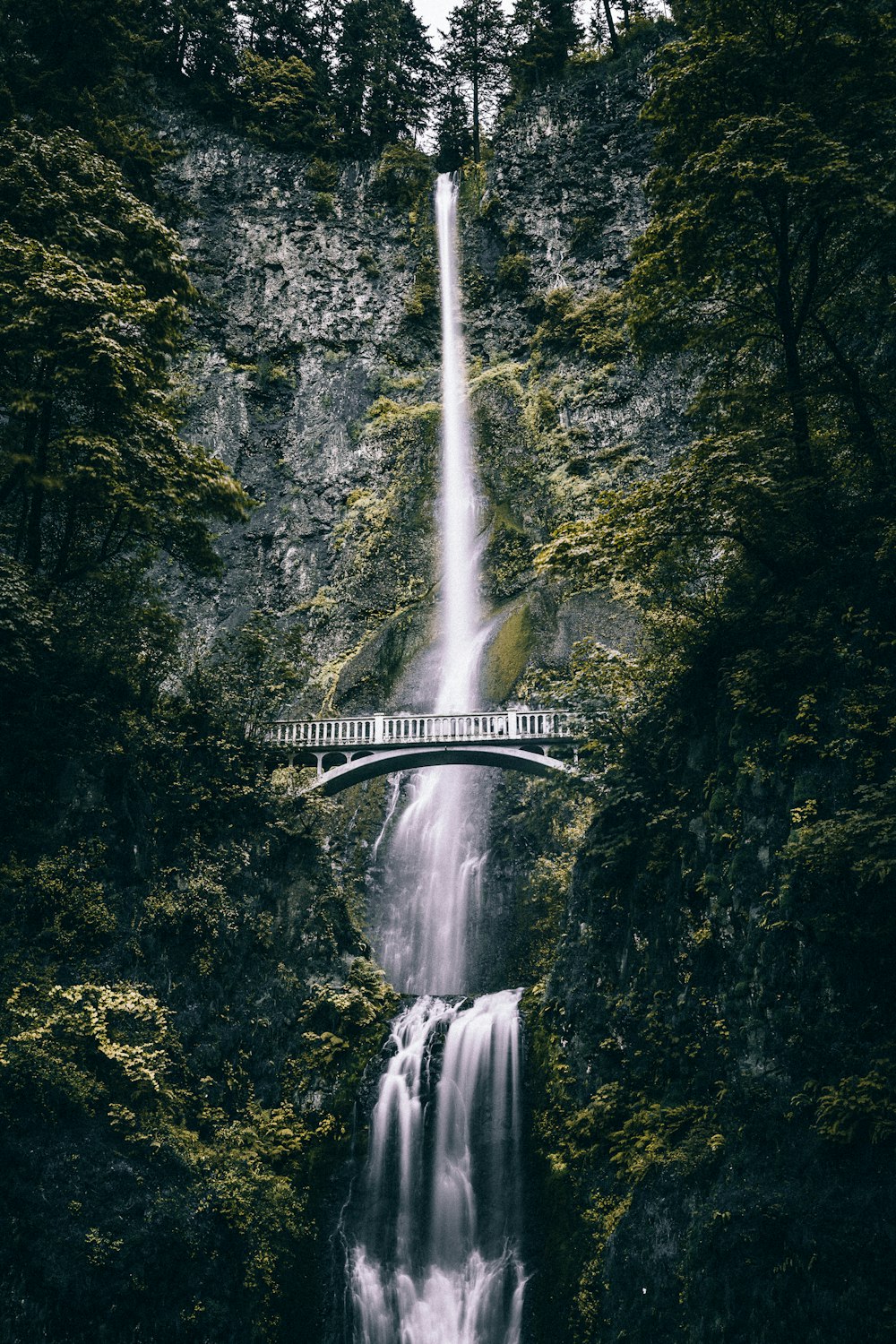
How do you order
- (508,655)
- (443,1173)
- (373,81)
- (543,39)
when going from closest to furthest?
(443,1173) < (508,655) < (543,39) < (373,81)

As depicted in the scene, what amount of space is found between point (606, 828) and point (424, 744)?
21.9 ft

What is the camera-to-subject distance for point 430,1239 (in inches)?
574

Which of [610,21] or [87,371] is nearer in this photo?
[87,371]

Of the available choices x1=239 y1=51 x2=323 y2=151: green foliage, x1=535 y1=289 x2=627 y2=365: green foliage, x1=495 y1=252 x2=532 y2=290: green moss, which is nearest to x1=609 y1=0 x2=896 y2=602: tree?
x1=535 y1=289 x2=627 y2=365: green foliage

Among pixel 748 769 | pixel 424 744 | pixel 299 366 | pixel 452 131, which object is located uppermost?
pixel 452 131

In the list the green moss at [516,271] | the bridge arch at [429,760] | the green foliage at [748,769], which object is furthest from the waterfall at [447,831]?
the green moss at [516,271]

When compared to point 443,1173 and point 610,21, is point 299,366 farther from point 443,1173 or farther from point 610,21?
point 443,1173

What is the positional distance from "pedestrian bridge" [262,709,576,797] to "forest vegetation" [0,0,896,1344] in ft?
7.05

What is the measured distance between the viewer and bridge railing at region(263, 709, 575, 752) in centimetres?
2095

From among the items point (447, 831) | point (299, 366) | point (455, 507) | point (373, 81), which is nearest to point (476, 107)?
point (373, 81)

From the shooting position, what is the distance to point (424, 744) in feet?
69.2

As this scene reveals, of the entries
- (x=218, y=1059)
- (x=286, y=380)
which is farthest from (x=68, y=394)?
(x=286, y=380)

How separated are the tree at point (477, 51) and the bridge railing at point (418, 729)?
35.9 m

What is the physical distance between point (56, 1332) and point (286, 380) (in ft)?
110
